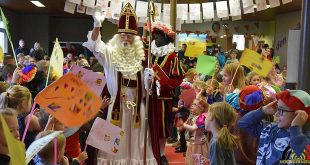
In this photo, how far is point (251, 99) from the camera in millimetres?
3244

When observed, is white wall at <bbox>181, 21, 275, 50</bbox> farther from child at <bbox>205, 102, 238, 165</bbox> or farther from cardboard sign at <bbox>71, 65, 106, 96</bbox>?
child at <bbox>205, 102, 238, 165</bbox>

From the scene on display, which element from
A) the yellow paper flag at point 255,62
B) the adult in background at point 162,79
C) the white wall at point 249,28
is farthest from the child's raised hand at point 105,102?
the white wall at point 249,28

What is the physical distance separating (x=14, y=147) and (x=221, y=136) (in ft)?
6.11

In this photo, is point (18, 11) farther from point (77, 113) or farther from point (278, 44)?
point (77, 113)

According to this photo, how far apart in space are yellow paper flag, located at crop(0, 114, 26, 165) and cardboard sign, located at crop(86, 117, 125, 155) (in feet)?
5.27

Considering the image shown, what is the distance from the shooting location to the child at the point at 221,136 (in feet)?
9.37

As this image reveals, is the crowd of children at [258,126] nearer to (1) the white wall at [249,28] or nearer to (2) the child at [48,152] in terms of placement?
(2) the child at [48,152]

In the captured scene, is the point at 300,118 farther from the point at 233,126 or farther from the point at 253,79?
the point at 253,79

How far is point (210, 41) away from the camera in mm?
17562

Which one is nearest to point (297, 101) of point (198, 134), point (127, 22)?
point (198, 134)

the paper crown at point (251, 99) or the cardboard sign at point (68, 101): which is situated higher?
the cardboard sign at point (68, 101)

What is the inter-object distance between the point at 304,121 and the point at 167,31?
2325 mm

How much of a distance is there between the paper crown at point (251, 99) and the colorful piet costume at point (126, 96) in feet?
3.99

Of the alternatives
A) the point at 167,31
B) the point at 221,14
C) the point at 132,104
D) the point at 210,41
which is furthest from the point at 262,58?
the point at 210,41
